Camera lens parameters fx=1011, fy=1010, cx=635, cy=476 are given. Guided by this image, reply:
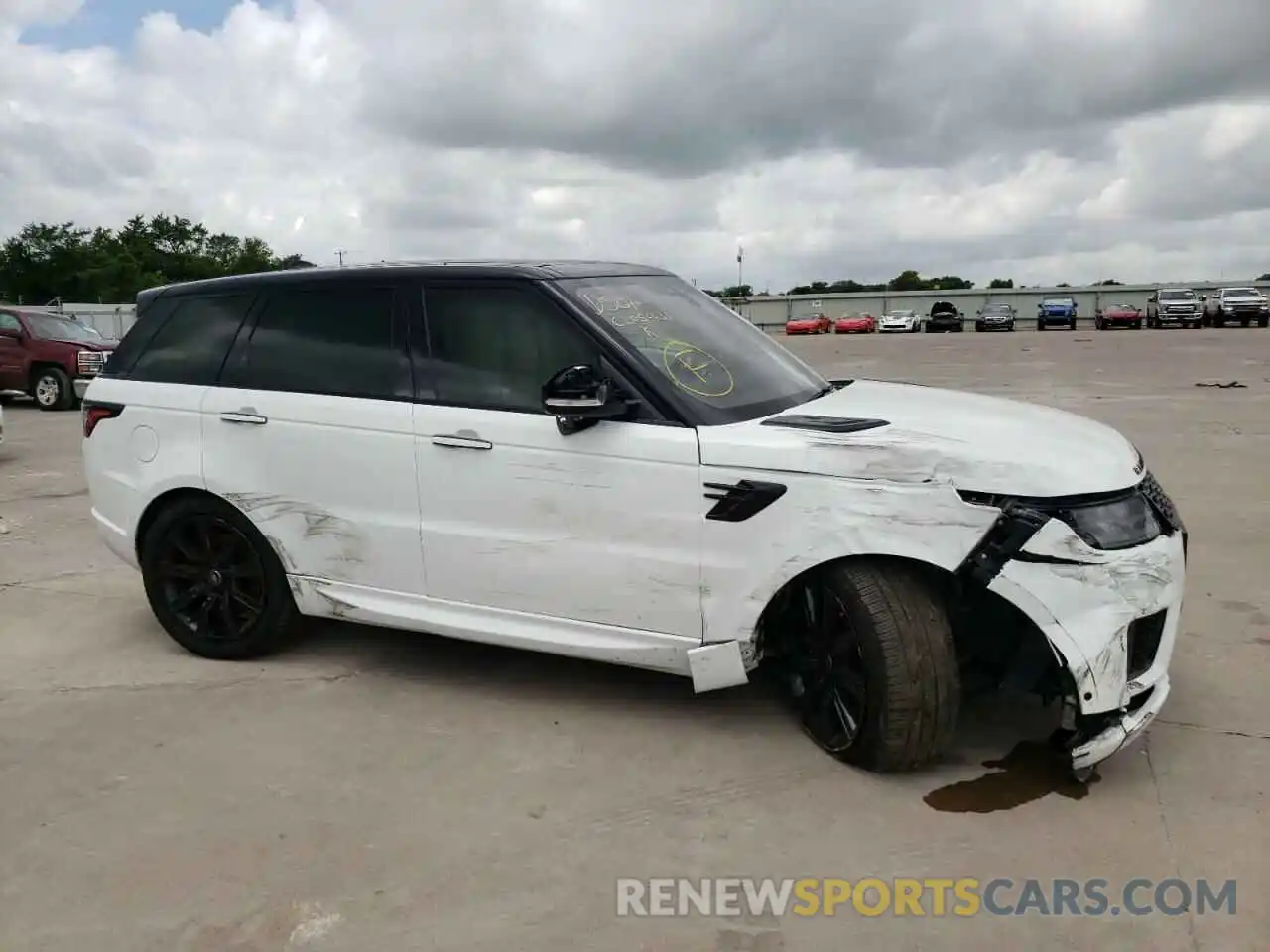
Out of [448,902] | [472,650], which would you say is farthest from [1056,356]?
[448,902]

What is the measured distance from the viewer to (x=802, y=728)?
12.5 ft

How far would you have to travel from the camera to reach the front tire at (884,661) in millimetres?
3291

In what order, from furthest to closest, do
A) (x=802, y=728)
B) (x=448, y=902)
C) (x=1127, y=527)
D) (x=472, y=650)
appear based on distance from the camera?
1. (x=472, y=650)
2. (x=802, y=728)
3. (x=1127, y=527)
4. (x=448, y=902)

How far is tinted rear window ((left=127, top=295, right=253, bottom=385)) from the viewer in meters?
4.59

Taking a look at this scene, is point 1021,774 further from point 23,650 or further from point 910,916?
point 23,650

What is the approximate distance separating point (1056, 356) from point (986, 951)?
84.3 feet

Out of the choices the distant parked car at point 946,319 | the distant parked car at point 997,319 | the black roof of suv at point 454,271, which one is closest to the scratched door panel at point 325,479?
the black roof of suv at point 454,271

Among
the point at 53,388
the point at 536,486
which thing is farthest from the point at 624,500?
the point at 53,388

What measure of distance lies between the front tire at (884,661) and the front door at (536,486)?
478 mm

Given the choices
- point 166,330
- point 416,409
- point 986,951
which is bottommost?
point 986,951

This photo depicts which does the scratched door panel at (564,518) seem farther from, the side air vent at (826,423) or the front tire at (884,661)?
the front tire at (884,661)

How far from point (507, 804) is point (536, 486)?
3.70 ft

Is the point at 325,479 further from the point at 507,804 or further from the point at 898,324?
the point at 898,324

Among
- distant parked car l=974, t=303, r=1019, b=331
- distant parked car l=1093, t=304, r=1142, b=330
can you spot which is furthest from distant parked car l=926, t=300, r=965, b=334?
distant parked car l=1093, t=304, r=1142, b=330
